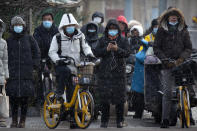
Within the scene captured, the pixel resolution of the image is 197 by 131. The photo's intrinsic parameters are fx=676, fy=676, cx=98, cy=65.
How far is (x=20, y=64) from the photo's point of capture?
11.4 m

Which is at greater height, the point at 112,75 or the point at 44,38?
the point at 44,38

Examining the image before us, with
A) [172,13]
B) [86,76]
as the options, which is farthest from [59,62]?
[172,13]

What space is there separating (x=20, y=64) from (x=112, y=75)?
1564 millimetres

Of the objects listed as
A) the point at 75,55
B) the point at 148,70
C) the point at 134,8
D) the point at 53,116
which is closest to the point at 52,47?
the point at 75,55

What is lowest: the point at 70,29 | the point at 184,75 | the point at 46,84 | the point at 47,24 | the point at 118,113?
the point at 118,113

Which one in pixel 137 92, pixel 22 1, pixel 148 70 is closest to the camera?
pixel 148 70

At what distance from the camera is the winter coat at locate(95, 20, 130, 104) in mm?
11227

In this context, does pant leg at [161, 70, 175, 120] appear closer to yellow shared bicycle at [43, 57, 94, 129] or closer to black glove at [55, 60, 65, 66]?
yellow shared bicycle at [43, 57, 94, 129]

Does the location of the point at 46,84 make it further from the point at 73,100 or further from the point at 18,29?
the point at 73,100

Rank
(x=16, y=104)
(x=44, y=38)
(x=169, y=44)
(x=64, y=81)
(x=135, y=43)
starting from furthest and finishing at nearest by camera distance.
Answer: (x=135, y=43) < (x=44, y=38) < (x=16, y=104) < (x=169, y=44) < (x=64, y=81)

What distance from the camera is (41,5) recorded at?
15.4 metres

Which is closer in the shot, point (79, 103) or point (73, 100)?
point (79, 103)

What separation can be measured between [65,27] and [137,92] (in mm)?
2507

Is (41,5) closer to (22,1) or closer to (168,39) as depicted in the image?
(22,1)
